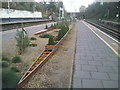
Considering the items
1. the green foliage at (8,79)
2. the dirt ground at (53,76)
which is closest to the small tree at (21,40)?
the dirt ground at (53,76)

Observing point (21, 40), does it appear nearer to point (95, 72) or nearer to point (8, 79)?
point (95, 72)

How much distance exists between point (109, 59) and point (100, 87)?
8.74 ft

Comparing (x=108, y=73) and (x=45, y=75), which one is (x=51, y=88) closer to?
(x=45, y=75)

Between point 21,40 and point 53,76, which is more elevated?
point 21,40

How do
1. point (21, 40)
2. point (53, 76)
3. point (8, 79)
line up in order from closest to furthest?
point (8, 79) → point (53, 76) → point (21, 40)

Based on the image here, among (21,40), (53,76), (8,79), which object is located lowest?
(53,76)

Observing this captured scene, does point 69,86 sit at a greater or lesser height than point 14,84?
lesser

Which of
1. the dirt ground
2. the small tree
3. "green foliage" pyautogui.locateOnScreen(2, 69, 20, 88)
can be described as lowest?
the dirt ground

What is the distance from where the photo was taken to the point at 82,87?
3703mm

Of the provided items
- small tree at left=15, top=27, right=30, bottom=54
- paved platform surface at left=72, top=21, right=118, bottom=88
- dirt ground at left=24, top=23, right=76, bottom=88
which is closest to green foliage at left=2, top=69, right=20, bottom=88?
dirt ground at left=24, top=23, right=76, bottom=88

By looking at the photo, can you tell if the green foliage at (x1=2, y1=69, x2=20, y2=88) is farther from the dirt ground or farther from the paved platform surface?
the paved platform surface

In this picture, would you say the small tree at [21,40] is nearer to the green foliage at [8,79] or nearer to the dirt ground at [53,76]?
the dirt ground at [53,76]

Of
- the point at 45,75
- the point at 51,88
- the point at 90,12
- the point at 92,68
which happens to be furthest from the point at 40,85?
the point at 90,12

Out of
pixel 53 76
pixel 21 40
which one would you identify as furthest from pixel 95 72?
pixel 21 40
